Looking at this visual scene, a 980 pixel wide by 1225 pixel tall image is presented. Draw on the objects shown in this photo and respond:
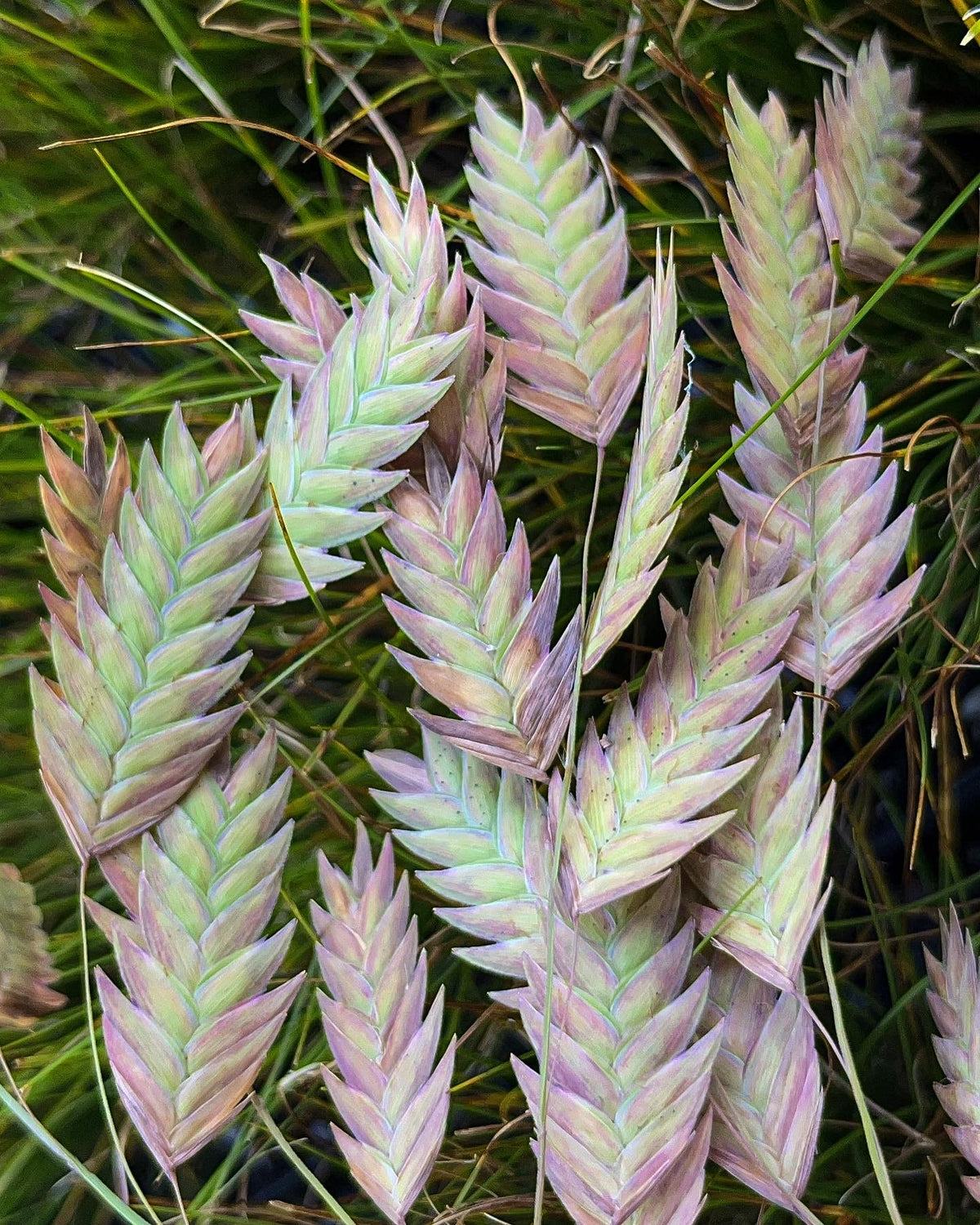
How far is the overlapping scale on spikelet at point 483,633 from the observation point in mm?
322

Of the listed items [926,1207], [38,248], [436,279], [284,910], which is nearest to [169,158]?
[38,248]

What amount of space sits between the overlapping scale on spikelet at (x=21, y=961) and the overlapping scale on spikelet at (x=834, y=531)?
31 cm

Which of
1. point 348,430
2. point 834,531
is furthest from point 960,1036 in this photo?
point 348,430

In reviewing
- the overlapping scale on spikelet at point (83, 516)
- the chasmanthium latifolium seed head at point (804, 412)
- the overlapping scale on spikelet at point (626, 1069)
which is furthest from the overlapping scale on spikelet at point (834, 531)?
the overlapping scale on spikelet at point (83, 516)

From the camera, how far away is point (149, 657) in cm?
34

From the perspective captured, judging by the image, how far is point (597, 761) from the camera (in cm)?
32

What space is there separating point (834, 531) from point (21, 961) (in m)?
0.35

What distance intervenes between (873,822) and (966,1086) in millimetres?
153

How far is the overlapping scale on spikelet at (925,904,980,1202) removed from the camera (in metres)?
0.34

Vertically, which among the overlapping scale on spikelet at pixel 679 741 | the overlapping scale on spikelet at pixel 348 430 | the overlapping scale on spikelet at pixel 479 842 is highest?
the overlapping scale on spikelet at pixel 348 430

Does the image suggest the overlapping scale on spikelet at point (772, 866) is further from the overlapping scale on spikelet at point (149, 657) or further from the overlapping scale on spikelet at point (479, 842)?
the overlapping scale on spikelet at point (149, 657)

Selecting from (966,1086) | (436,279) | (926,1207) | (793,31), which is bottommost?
(926,1207)

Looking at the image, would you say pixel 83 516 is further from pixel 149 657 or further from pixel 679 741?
pixel 679 741

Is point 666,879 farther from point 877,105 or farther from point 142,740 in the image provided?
point 877,105
